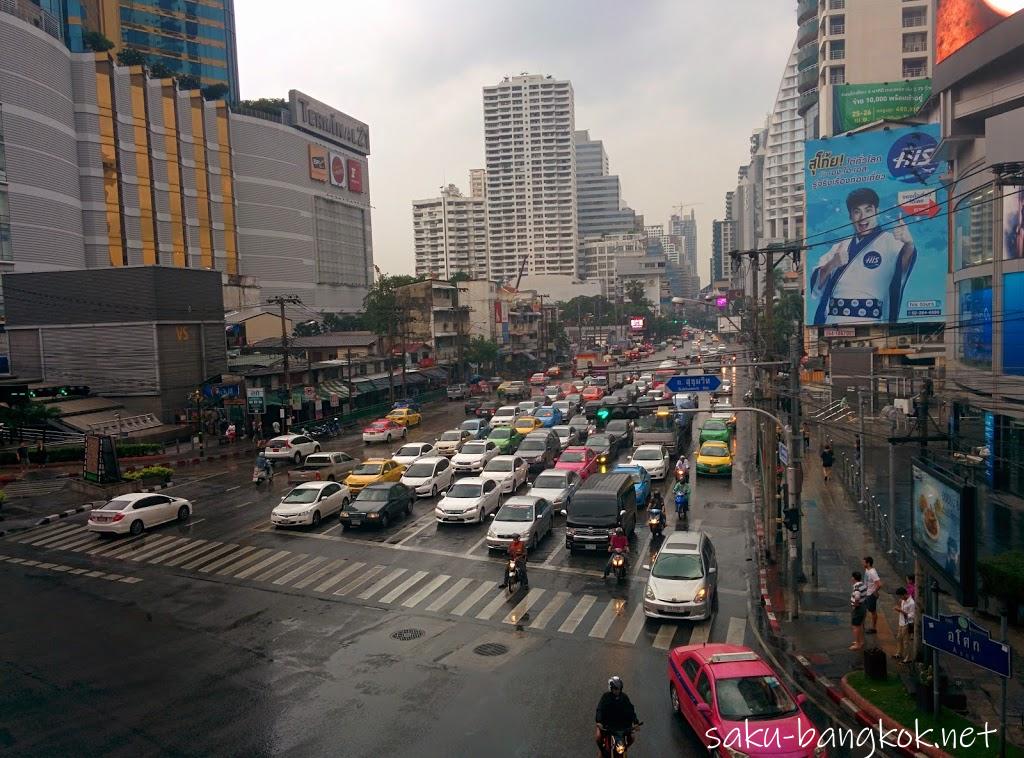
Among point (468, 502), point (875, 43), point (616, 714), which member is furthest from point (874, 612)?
point (875, 43)

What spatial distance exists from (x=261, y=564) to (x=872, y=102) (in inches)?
2701

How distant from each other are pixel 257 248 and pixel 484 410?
63.2 meters

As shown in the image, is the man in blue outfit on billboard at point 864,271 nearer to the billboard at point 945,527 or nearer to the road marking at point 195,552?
the road marking at point 195,552

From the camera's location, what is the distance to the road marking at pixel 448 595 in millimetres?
19062

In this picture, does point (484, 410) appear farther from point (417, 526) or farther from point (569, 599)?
point (569, 599)

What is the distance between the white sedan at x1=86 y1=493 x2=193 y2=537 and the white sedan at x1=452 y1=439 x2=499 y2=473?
39.2 feet

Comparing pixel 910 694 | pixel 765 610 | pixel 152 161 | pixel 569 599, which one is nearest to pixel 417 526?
pixel 569 599

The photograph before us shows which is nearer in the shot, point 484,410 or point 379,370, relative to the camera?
point 484,410

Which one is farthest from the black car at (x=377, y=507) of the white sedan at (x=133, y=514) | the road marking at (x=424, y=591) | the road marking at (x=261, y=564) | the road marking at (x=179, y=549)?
the white sedan at (x=133, y=514)

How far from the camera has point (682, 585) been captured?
17.6 meters

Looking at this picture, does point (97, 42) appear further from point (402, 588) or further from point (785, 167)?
point (785, 167)

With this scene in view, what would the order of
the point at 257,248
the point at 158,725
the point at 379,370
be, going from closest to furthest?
the point at 158,725 → the point at 379,370 → the point at 257,248

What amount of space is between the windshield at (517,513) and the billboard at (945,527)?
11426 millimetres

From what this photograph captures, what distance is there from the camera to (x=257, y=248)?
111m
